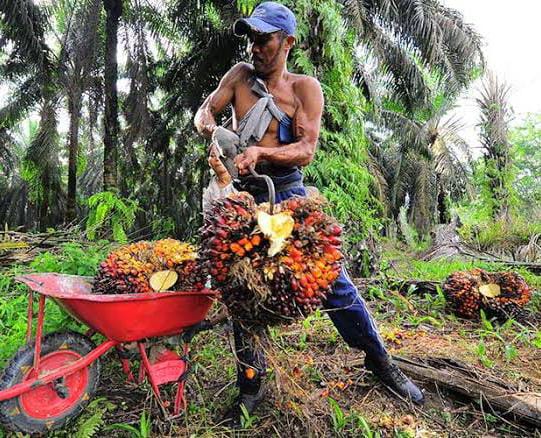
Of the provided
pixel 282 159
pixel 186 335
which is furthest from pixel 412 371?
pixel 282 159

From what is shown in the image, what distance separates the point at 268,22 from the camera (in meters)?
2.12

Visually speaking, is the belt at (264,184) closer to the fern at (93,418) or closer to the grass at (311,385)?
the grass at (311,385)

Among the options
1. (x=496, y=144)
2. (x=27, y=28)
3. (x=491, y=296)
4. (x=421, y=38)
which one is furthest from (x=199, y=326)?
(x=496, y=144)

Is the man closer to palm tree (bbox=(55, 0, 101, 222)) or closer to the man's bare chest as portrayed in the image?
the man's bare chest

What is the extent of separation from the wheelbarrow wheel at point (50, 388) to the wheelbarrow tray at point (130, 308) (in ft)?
0.54

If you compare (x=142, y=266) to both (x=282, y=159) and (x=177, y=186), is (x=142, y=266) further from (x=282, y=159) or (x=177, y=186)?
(x=177, y=186)

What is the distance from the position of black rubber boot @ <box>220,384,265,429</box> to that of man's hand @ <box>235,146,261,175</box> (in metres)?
1.13

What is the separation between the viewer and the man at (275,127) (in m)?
2.16

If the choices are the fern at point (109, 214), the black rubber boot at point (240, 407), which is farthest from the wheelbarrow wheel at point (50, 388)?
the fern at point (109, 214)

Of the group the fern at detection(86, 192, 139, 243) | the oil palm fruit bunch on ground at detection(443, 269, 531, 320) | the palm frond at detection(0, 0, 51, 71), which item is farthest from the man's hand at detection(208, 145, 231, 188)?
the palm frond at detection(0, 0, 51, 71)

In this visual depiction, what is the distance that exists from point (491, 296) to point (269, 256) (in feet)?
10.3

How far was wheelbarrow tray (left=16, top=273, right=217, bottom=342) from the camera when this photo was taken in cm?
187

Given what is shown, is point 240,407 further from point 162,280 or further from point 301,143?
point 301,143

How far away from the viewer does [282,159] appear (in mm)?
2117
